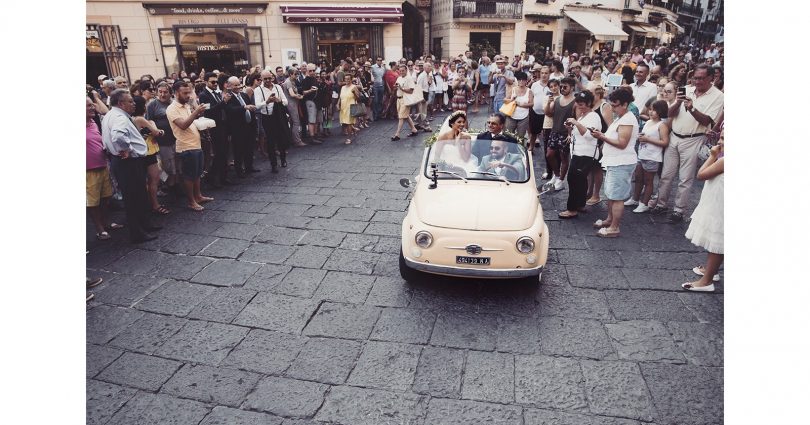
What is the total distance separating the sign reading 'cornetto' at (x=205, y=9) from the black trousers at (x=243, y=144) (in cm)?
1164

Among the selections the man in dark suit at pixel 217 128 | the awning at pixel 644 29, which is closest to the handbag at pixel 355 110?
the man in dark suit at pixel 217 128

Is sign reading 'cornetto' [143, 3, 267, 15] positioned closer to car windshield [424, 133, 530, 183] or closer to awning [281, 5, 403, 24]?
awning [281, 5, 403, 24]

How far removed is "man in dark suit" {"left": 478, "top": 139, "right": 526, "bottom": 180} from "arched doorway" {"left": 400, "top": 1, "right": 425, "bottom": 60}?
68.5 feet

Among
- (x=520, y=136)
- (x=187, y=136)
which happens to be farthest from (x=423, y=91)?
(x=187, y=136)

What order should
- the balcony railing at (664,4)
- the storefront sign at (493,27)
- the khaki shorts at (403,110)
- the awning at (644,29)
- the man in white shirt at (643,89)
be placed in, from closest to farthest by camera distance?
the man in white shirt at (643,89) < the khaki shorts at (403,110) < the storefront sign at (493,27) < the awning at (644,29) < the balcony railing at (664,4)

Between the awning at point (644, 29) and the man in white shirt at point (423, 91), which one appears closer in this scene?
the man in white shirt at point (423, 91)

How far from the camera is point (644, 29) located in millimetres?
28078

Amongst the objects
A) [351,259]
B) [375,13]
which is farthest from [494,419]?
[375,13]

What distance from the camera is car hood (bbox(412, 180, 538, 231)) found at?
13.0 ft

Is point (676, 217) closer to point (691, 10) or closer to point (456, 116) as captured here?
point (456, 116)

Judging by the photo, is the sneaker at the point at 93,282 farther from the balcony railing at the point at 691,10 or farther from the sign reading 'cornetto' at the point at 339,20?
the balcony railing at the point at 691,10

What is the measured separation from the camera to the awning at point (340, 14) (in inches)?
694

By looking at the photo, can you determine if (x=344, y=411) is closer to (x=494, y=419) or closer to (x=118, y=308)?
(x=494, y=419)

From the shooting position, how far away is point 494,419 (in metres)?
2.82
